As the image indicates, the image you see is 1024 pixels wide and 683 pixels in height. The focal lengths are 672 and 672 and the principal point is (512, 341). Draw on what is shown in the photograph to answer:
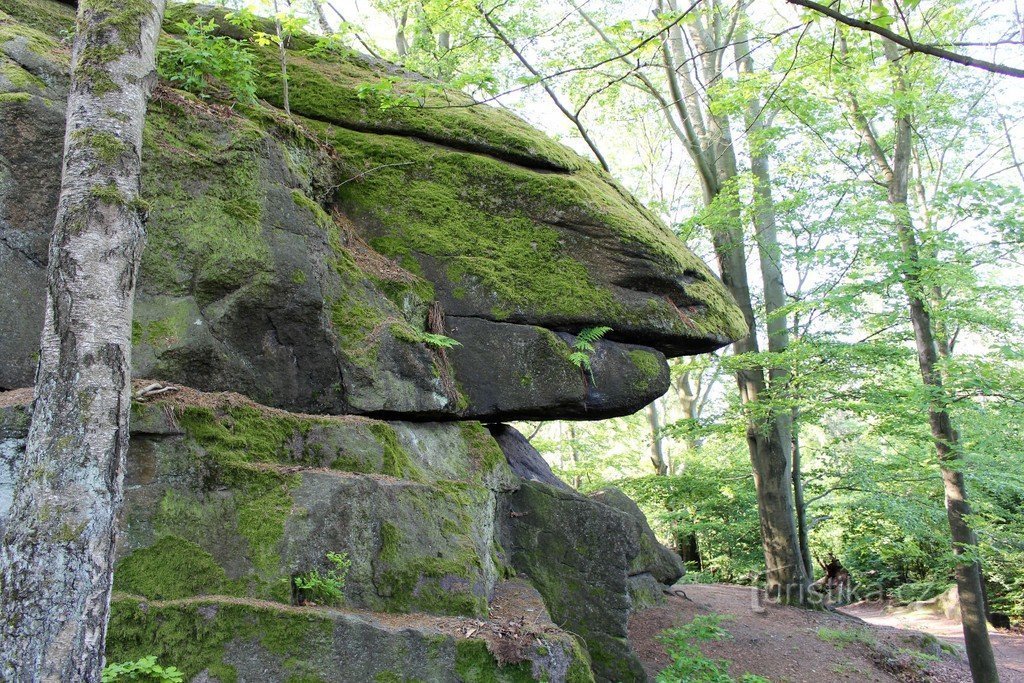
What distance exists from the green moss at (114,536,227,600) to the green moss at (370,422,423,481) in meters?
1.40

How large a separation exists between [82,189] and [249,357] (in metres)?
2.02

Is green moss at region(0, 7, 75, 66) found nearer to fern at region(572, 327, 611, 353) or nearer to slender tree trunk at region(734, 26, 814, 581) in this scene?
fern at region(572, 327, 611, 353)

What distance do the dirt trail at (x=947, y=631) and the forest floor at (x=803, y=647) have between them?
0.14 m

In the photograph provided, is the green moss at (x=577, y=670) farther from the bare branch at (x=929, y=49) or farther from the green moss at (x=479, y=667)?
the bare branch at (x=929, y=49)

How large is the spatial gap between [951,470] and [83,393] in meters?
12.1

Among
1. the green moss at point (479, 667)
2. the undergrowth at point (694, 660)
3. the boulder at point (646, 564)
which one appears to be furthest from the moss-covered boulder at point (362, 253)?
the boulder at point (646, 564)

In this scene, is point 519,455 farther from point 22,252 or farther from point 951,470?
point 951,470

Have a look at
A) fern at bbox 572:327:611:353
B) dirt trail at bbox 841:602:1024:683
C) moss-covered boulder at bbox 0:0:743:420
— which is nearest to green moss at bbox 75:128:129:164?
moss-covered boulder at bbox 0:0:743:420

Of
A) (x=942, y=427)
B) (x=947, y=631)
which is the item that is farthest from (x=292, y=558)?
(x=947, y=631)

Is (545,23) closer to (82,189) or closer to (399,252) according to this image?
(399,252)

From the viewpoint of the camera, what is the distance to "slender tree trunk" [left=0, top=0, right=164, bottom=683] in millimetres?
3016

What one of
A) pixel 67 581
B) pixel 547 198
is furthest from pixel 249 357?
pixel 547 198

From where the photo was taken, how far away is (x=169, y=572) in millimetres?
3980

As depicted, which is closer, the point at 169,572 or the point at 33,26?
the point at 169,572
